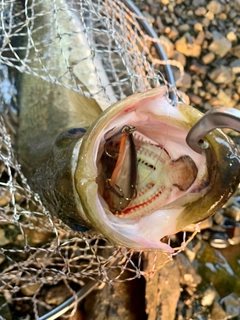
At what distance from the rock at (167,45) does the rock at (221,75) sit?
183mm

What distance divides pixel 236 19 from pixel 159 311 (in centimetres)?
128

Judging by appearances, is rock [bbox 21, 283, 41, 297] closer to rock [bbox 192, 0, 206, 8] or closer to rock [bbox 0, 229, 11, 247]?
rock [bbox 0, 229, 11, 247]

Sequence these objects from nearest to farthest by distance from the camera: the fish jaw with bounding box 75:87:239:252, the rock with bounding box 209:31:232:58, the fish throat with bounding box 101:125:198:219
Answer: the fish jaw with bounding box 75:87:239:252 → the fish throat with bounding box 101:125:198:219 → the rock with bounding box 209:31:232:58

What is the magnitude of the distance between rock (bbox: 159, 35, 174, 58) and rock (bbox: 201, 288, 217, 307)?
3.04 feet

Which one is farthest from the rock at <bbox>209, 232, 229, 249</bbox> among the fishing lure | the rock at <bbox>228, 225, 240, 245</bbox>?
the fishing lure

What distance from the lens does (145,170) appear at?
0.96 m

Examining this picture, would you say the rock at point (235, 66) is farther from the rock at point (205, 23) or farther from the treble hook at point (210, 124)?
the treble hook at point (210, 124)

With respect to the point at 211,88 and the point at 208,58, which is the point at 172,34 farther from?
the point at 211,88

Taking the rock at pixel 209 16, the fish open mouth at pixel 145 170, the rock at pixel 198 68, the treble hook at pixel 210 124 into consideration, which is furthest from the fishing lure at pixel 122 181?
the rock at pixel 209 16

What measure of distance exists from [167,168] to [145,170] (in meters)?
0.05

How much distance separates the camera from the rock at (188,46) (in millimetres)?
1942

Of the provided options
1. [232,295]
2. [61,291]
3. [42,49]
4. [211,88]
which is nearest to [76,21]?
[42,49]

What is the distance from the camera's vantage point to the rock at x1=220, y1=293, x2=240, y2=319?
151 centimetres

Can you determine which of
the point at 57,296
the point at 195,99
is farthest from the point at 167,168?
the point at 195,99
